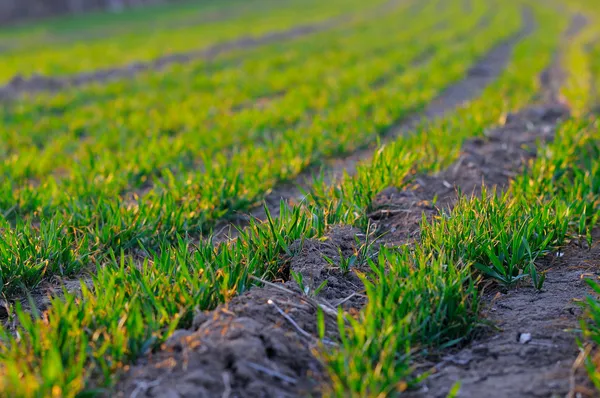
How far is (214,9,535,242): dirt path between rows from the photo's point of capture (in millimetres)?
3979

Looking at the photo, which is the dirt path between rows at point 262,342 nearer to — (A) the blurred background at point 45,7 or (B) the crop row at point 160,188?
(B) the crop row at point 160,188

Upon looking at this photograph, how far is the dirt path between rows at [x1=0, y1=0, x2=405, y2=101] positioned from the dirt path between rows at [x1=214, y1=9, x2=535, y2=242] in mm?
5224

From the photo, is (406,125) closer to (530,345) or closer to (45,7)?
(530,345)

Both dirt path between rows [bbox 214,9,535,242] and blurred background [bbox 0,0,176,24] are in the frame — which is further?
blurred background [bbox 0,0,176,24]

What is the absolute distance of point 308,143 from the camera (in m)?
5.35

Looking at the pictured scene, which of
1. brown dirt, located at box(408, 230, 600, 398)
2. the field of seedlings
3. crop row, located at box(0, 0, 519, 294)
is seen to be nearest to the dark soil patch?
the field of seedlings

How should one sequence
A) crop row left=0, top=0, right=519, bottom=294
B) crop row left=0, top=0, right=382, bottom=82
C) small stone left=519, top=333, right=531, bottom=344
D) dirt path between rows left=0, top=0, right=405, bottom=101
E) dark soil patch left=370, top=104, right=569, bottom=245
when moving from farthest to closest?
crop row left=0, top=0, right=382, bottom=82 → dirt path between rows left=0, top=0, right=405, bottom=101 → dark soil patch left=370, top=104, right=569, bottom=245 → crop row left=0, top=0, right=519, bottom=294 → small stone left=519, top=333, right=531, bottom=344

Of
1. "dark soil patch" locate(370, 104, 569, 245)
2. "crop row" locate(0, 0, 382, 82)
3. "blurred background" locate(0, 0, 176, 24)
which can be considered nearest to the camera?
"dark soil patch" locate(370, 104, 569, 245)

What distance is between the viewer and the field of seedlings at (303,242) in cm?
212

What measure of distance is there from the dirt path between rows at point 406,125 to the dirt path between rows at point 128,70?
5224 mm

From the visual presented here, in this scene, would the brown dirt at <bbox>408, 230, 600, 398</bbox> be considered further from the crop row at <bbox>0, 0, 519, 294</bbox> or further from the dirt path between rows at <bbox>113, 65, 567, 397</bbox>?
the crop row at <bbox>0, 0, 519, 294</bbox>

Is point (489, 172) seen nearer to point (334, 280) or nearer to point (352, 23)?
point (334, 280)

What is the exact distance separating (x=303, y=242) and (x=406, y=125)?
3.86 meters

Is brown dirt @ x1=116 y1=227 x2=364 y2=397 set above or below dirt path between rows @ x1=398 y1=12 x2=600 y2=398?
above
